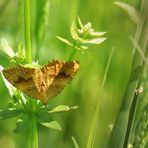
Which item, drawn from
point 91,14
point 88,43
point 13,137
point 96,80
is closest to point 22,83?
point 88,43

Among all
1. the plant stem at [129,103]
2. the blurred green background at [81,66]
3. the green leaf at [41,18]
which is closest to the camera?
the plant stem at [129,103]

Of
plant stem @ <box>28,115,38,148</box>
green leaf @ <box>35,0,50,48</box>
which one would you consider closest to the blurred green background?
green leaf @ <box>35,0,50,48</box>

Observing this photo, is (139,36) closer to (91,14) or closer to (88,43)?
(88,43)

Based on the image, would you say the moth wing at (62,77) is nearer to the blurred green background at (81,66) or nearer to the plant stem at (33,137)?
the plant stem at (33,137)

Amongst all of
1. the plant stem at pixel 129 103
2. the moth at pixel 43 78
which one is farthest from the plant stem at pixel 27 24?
the plant stem at pixel 129 103

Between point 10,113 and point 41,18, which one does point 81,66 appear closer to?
point 41,18

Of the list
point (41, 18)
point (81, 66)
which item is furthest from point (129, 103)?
point (81, 66)
